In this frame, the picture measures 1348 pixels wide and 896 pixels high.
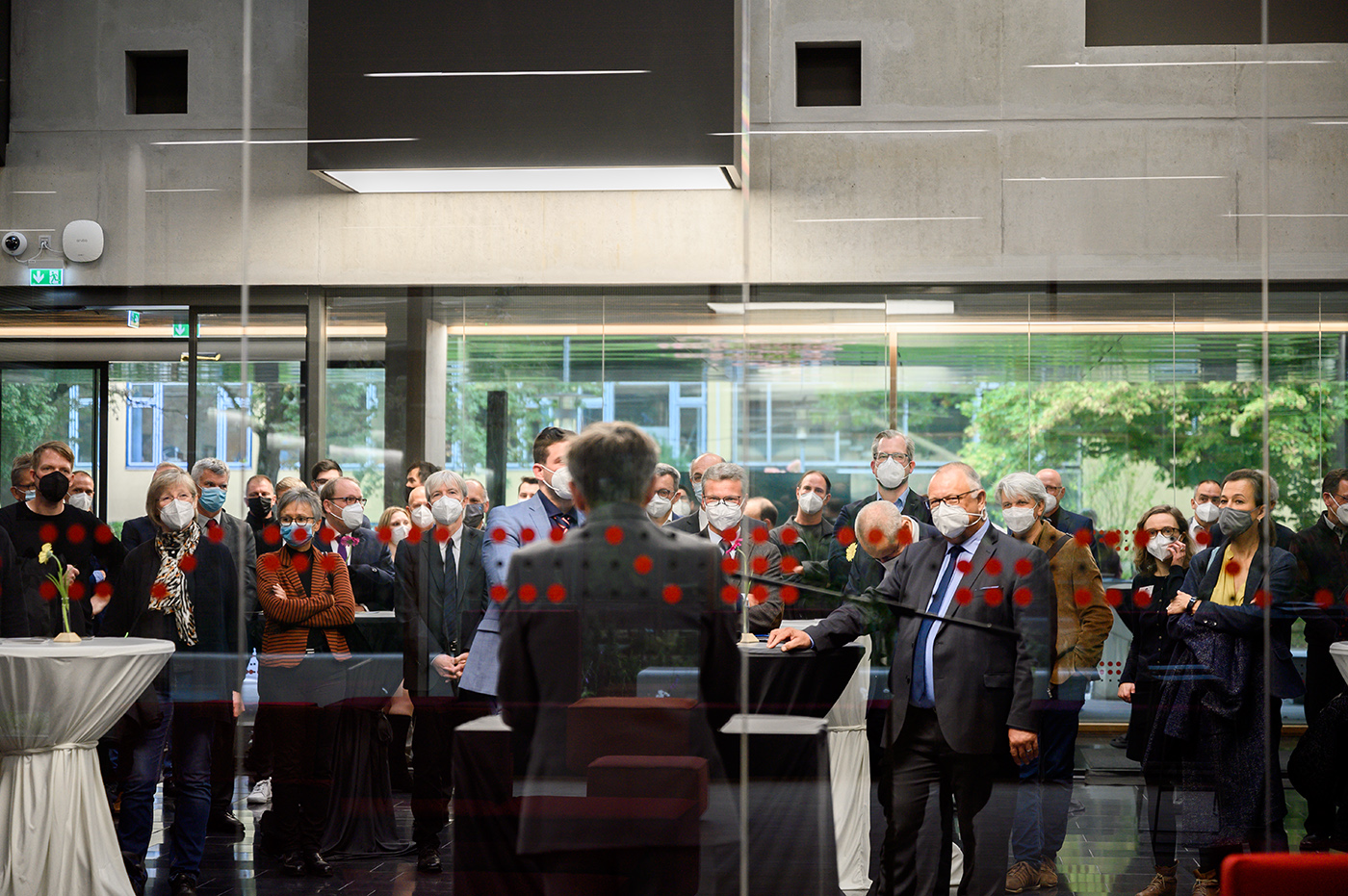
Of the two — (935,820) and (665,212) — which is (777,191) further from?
(935,820)

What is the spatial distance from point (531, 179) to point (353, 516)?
147 centimetres

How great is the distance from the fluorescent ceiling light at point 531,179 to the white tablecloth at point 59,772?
1.94 metres

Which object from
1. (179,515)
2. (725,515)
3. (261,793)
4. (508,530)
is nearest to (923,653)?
(725,515)

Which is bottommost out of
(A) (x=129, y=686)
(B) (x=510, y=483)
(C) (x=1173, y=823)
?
(C) (x=1173, y=823)

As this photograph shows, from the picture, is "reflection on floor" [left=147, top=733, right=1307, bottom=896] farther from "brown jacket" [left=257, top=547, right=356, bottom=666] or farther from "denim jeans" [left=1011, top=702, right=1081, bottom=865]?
"brown jacket" [left=257, top=547, right=356, bottom=666]

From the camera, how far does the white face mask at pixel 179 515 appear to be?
437 centimetres

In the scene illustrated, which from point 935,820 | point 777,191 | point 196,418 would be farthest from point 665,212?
point 935,820

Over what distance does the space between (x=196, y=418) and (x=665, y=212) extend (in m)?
2.04

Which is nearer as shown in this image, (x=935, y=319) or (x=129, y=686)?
(x=129, y=686)

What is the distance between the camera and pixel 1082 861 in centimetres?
398

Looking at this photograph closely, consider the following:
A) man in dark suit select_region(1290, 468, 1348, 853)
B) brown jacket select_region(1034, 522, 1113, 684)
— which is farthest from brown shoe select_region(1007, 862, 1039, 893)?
man in dark suit select_region(1290, 468, 1348, 853)

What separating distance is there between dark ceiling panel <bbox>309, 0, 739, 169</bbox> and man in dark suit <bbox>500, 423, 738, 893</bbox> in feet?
3.81

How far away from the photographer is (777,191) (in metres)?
4.28

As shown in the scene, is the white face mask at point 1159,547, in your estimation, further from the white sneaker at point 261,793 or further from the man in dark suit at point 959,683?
Answer: the white sneaker at point 261,793
